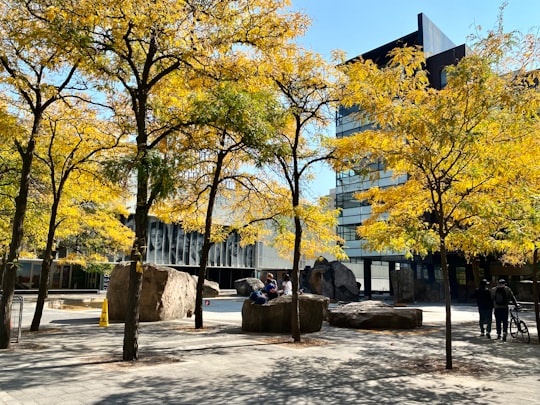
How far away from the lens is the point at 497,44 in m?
8.37

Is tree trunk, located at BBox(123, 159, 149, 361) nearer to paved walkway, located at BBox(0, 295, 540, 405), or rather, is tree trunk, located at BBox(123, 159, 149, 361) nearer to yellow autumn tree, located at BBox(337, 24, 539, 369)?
paved walkway, located at BBox(0, 295, 540, 405)

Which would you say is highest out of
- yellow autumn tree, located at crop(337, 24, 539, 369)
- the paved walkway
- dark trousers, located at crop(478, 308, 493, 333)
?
yellow autumn tree, located at crop(337, 24, 539, 369)

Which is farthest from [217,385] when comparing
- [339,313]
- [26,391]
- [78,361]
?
[339,313]

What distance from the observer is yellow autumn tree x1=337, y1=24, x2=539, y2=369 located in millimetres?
8367

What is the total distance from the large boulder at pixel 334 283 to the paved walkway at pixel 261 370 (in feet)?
63.3

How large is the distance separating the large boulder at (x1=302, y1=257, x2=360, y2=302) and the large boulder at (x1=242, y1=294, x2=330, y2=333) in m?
18.5

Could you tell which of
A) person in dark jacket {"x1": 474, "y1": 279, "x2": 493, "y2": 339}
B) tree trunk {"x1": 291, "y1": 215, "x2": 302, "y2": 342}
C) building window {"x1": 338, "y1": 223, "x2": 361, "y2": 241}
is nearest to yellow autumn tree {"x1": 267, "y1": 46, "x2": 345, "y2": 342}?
tree trunk {"x1": 291, "y1": 215, "x2": 302, "y2": 342}

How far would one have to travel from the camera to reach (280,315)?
516 inches

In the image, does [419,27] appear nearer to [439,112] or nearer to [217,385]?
[439,112]

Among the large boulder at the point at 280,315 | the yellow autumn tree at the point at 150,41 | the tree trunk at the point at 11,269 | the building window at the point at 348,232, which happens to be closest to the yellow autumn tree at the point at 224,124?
the yellow autumn tree at the point at 150,41

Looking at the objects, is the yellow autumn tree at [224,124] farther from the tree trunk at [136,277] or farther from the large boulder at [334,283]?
the large boulder at [334,283]

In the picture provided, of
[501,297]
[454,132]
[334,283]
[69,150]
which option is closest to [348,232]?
[334,283]

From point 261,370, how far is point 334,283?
25.0 meters

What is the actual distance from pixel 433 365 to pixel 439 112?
4902 millimetres
